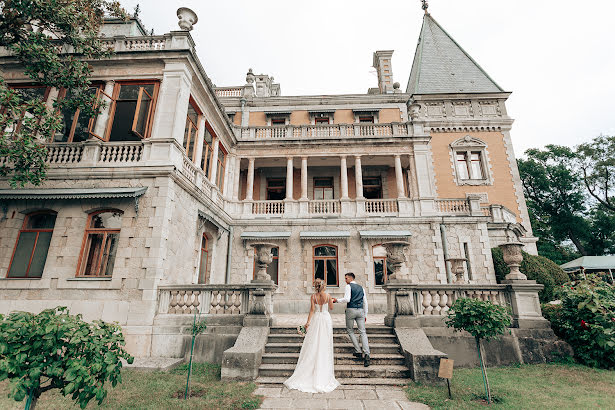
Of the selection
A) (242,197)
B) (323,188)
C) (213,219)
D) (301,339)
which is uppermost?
(323,188)

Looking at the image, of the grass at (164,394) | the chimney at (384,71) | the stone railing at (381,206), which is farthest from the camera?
the chimney at (384,71)

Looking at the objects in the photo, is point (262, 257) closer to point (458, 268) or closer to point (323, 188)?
point (458, 268)

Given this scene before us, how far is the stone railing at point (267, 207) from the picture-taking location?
1589 cm

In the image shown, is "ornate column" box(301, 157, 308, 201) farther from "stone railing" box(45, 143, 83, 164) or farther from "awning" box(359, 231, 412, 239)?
Result: "stone railing" box(45, 143, 83, 164)

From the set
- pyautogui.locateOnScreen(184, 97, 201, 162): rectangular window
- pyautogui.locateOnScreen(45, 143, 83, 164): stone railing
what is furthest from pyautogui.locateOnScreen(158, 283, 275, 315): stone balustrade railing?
pyautogui.locateOnScreen(184, 97, 201, 162): rectangular window

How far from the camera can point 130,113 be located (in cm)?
1049

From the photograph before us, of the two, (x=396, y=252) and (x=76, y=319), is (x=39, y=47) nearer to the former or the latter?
(x=76, y=319)

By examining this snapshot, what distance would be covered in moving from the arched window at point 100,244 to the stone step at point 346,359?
18.5 feet

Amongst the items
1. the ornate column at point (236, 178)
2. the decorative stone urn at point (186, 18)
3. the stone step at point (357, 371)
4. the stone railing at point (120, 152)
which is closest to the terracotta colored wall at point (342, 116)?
the ornate column at point (236, 178)

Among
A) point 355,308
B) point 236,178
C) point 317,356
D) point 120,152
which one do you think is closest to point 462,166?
point 236,178

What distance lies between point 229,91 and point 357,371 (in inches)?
802

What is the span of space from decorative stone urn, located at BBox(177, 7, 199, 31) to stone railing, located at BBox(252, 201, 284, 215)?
8.39m

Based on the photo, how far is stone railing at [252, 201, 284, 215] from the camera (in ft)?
52.1

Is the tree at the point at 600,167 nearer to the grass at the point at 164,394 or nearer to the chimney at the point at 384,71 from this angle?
the chimney at the point at 384,71
